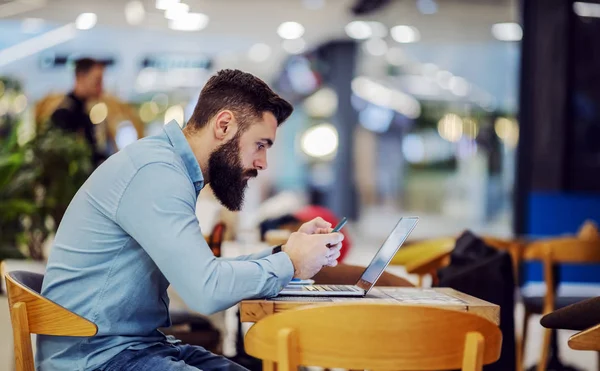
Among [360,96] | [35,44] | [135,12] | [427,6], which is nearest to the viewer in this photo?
[427,6]

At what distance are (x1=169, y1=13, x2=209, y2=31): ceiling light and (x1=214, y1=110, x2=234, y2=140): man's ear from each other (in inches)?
407

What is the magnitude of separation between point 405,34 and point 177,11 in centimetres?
374

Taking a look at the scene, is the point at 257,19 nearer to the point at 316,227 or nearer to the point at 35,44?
the point at 35,44

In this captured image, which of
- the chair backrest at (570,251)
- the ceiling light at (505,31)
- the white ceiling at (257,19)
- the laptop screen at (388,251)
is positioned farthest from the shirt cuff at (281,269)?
the white ceiling at (257,19)

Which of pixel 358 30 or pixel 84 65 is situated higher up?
pixel 358 30

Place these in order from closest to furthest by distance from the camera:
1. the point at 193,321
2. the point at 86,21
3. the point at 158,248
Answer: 1. the point at 158,248
2. the point at 193,321
3. the point at 86,21

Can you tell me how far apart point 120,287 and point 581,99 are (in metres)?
6.42

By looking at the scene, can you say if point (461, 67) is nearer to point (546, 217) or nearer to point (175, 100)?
point (546, 217)

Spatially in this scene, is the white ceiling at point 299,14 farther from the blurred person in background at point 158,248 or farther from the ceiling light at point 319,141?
the blurred person in background at point 158,248

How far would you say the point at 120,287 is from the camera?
1883mm

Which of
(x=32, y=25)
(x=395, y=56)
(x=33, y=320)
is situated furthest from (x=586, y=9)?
(x=32, y=25)

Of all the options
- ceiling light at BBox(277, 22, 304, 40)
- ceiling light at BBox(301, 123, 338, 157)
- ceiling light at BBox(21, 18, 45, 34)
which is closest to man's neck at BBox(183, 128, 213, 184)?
ceiling light at BBox(277, 22, 304, 40)

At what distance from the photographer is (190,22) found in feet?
41.5

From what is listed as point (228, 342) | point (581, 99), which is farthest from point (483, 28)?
point (228, 342)
